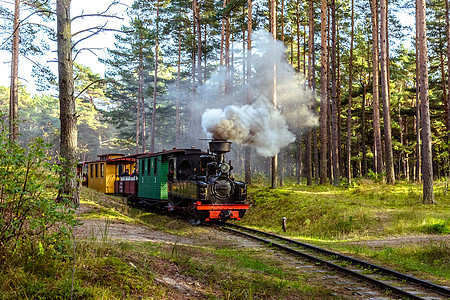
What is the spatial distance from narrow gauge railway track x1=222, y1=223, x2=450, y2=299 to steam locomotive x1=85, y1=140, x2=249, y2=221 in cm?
387

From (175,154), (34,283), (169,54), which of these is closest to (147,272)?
(34,283)

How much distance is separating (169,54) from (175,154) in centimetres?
2630

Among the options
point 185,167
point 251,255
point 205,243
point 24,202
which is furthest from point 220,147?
point 24,202

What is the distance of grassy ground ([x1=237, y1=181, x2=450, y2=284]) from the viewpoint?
9.61 metres

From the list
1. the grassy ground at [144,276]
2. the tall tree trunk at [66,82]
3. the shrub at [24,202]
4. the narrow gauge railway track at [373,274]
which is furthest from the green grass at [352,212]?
the shrub at [24,202]

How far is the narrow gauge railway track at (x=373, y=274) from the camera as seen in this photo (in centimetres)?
680

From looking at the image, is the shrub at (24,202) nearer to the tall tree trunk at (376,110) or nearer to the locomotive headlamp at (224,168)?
the locomotive headlamp at (224,168)

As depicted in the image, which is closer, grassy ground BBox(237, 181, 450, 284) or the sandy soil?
the sandy soil

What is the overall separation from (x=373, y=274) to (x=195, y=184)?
809cm

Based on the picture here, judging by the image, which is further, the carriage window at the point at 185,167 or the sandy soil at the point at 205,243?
the carriage window at the point at 185,167

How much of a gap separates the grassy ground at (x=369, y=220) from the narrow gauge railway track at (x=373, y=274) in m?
0.72

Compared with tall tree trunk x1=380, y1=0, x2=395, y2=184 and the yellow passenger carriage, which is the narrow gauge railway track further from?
the yellow passenger carriage

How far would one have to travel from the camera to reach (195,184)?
14766 millimetres

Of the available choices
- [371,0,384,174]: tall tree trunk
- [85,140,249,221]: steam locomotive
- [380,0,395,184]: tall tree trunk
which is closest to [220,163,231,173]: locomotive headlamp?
[85,140,249,221]: steam locomotive
